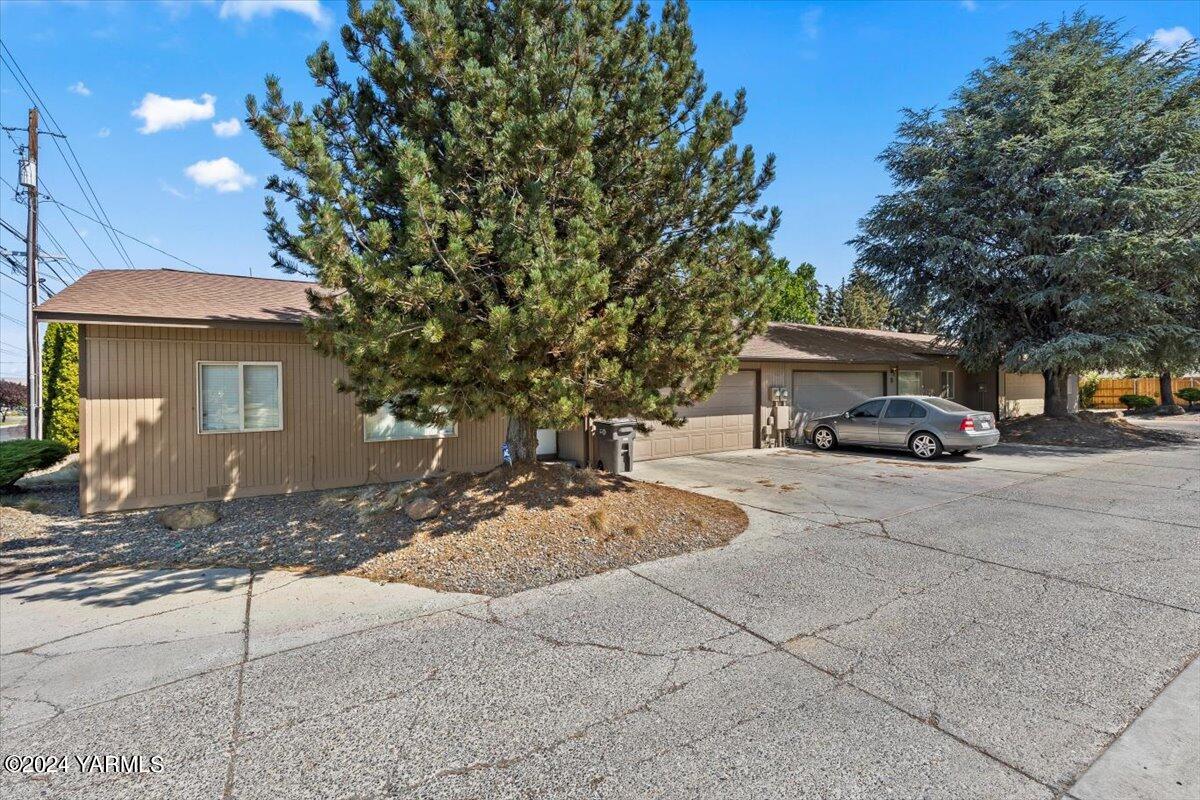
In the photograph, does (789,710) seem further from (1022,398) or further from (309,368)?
(1022,398)

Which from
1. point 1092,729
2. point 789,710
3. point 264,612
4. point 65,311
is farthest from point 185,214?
point 1092,729

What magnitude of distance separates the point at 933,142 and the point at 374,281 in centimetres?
1721

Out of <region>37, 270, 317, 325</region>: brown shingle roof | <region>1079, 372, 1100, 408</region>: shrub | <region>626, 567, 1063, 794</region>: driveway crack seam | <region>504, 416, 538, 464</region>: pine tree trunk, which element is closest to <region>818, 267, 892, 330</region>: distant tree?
<region>1079, 372, 1100, 408</region>: shrub

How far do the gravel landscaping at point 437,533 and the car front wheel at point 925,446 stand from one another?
21.3ft

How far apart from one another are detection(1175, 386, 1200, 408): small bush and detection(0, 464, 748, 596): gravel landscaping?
3042 cm

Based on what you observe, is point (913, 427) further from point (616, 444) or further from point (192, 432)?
point (192, 432)

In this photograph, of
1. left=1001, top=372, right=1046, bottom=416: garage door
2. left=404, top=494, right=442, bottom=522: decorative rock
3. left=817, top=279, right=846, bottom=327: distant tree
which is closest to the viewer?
left=404, top=494, right=442, bottom=522: decorative rock

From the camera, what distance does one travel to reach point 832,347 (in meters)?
15.9

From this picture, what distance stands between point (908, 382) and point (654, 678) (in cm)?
1645

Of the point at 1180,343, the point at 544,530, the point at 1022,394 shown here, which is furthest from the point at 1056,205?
the point at 544,530

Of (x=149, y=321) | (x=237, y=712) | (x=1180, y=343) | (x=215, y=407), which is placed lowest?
(x=237, y=712)

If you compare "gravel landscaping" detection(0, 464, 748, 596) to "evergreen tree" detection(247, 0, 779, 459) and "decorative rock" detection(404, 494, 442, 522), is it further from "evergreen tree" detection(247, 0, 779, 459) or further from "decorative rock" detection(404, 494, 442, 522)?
"evergreen tree" detection(247, 0, 779, 459)

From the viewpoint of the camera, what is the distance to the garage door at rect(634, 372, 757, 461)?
12.1 metres

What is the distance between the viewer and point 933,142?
52.4 ft
